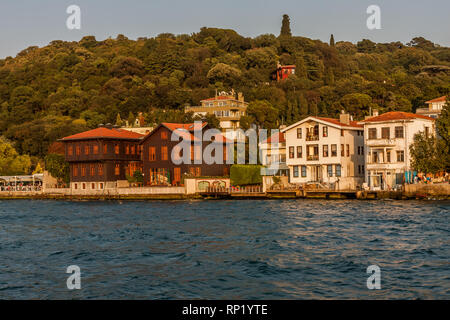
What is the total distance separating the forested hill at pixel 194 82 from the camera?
103 meters

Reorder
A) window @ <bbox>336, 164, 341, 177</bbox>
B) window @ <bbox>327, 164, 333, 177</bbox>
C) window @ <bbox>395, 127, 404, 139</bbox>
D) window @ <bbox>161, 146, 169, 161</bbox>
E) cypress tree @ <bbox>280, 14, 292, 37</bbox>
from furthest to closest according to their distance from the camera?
1. cypress tree @ <bbox>280, 14, 292, 37</bbox>
2. window @ <bbox>161, 146, 169, 161</bbox>
3. window @ <bbox>327, 164, 333, 177</bbox>
4. window @ <bbox>336, 164, 341, 177</bbox>
5. window @ <bbox>395, 127, 404, 139</bbox>

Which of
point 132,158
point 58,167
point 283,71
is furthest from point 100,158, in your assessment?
point 283,71

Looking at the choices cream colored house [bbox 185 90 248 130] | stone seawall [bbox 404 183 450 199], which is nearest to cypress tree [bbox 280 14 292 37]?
cream colored house [bbox 185 90 248 130]

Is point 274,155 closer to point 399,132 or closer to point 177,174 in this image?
point 177,174

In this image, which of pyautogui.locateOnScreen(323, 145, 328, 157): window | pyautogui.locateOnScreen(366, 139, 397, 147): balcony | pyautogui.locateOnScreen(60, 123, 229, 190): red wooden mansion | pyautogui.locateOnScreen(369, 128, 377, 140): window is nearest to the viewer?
pyautogui.locateOnScreen(366, 139, 397, 147): balcony

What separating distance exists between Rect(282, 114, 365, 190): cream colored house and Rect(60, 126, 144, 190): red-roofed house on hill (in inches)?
849

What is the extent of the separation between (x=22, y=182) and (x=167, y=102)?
4706 centimetres

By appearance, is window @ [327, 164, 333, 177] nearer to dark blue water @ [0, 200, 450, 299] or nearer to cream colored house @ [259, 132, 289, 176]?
cream colored house @ [259, 132, 289, 176]

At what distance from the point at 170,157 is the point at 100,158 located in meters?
9.56

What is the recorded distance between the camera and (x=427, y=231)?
98.4 ft

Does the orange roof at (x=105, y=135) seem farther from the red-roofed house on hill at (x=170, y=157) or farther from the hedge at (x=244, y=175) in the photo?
the hedge at (x=244, y=175)

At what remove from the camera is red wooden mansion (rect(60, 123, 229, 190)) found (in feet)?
230
